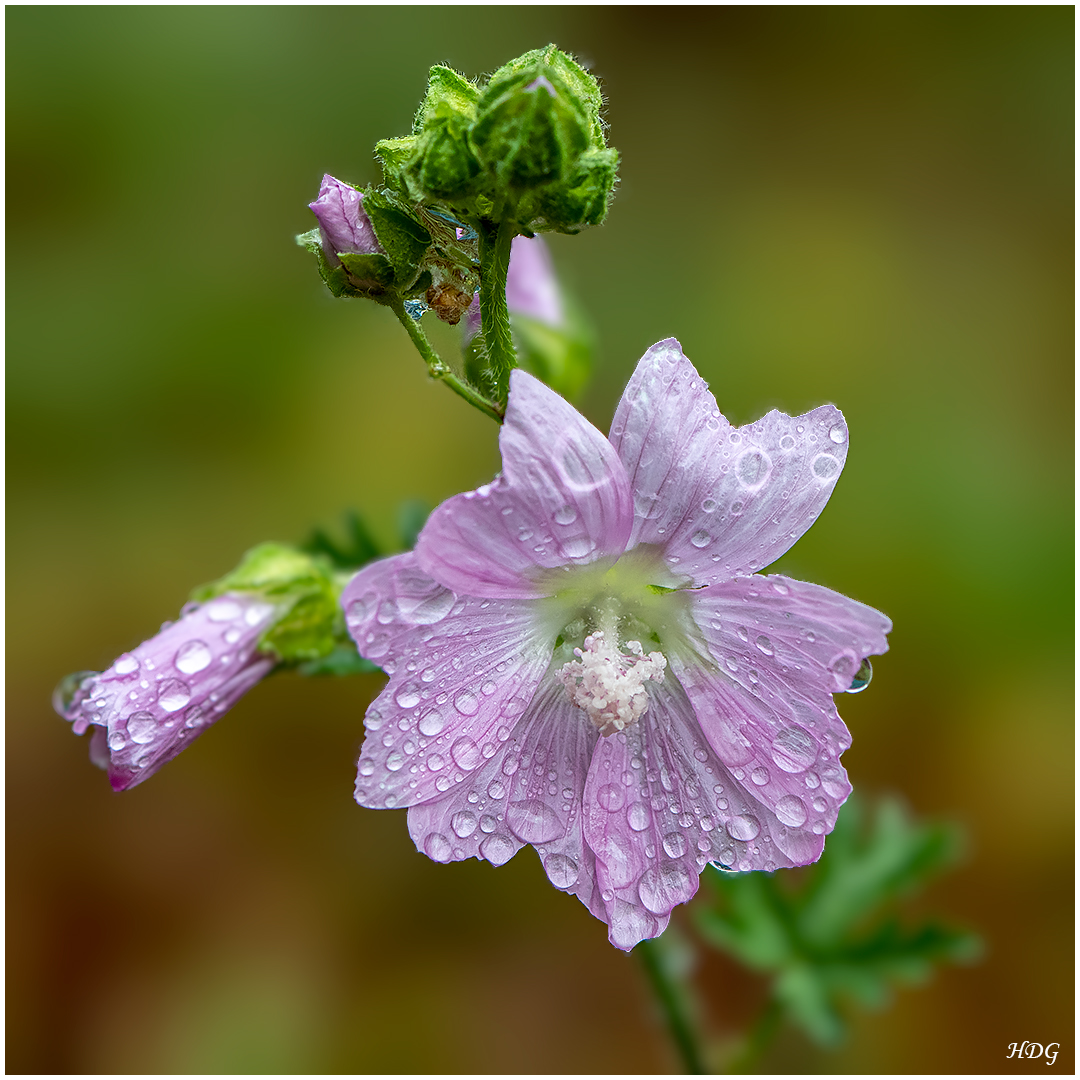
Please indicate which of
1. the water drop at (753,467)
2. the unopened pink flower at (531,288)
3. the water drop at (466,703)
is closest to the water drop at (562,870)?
the water drop at (466,703)

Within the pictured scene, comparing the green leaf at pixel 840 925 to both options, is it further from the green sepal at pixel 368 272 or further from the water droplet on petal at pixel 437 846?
the green sepal at pixel 368 272

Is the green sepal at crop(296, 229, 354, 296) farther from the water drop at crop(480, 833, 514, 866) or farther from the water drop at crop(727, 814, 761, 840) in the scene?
the water drop at crop(727, 814, 761, 840)

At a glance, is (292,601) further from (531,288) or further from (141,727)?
(531,288)

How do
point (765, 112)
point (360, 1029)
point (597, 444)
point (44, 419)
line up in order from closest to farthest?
point (597, 444), point (360, 1029), point (44, 419), point (765, 112)

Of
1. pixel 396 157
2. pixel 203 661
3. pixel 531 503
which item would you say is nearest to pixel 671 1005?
pixel 203 661

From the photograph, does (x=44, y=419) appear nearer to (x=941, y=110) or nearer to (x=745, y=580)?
(x=745, y=580)

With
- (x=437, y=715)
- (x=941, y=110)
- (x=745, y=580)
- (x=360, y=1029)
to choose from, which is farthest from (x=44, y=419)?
(x=941, y=110)
